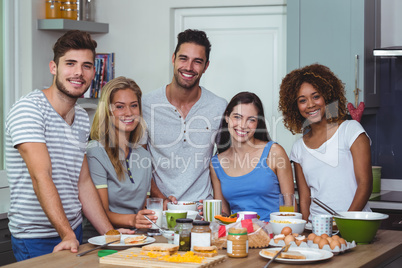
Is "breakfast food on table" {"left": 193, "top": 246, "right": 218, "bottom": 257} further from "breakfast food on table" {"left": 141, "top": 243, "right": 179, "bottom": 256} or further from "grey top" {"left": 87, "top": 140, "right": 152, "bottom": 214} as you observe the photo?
"grey top" {"left": 87, "top": 140, "right": 152, "bottom": 214}

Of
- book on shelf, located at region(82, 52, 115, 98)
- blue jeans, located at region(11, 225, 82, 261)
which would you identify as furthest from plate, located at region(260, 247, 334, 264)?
book on shelf, located at region(82, 52, 115, 98)

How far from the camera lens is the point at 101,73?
4.66 m

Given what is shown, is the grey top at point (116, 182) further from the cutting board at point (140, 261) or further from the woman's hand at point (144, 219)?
the cutting board at point (140, 261)

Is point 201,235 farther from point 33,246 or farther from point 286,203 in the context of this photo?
point 33,246

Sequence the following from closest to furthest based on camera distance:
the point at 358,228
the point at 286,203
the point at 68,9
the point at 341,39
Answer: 1. the point at 358,228
2. the point at 286,203
3. the point at 341,39
4. the point at 68,9

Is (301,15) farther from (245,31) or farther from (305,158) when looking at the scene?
(305,158)

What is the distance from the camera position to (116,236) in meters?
2.30

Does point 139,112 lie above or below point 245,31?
below

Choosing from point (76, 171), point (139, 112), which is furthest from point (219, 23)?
point (76, 171)

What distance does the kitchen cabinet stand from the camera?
3.93 meters

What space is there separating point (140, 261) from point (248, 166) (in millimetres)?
1214

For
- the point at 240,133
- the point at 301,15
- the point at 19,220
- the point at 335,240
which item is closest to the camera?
the point at 335,240

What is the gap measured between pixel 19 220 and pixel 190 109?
3.71 ft

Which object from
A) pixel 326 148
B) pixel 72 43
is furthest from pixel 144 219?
pixel 326 148
